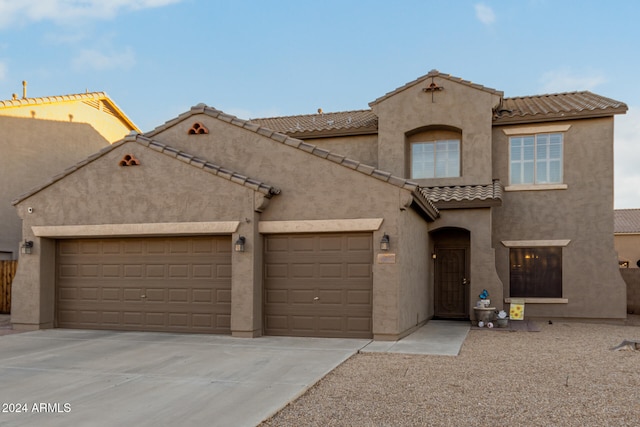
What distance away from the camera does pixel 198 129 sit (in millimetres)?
14000

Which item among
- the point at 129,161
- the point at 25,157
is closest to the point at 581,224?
the point at 129,161

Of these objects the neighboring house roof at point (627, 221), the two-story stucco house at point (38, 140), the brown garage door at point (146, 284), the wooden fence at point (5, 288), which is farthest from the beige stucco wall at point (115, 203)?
the neighboring house roof at point (627, 221)

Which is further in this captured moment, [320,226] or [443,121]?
[443,121]

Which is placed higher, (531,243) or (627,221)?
(627,221)

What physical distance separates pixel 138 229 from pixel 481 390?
8.85 m

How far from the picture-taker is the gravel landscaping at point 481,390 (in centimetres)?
645

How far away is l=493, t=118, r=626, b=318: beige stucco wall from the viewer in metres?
16.8

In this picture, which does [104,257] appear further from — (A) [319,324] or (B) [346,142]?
(B) [346,142]

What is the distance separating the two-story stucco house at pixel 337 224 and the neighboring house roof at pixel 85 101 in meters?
8.57

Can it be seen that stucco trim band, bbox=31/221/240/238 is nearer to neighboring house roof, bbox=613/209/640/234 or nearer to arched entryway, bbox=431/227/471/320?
arched entryway, bbox=431/227/471/320

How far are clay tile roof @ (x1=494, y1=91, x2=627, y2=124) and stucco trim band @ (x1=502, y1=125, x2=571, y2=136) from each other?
0.27m

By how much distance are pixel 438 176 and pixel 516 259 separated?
3464mm

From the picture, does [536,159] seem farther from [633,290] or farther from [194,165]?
[194,165]

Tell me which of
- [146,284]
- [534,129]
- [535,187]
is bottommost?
[146,284]
